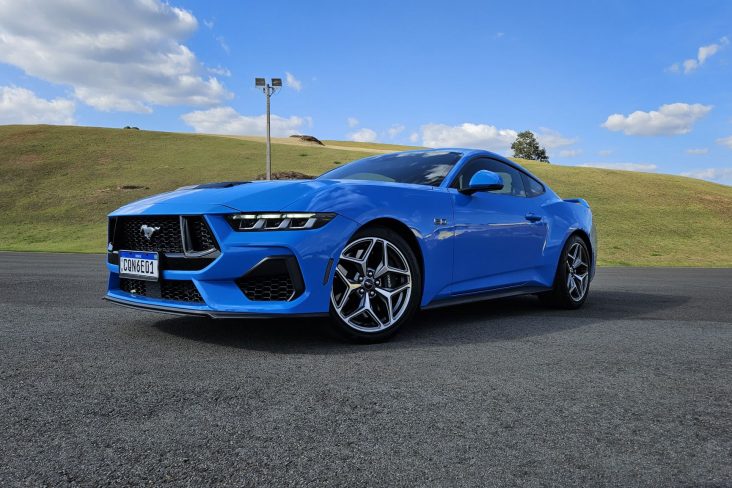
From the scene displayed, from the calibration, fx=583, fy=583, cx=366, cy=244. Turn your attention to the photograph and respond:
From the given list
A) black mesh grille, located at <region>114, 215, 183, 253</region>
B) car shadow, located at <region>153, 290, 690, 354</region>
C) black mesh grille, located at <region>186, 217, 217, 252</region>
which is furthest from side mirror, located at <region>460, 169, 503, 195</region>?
black mesh grille, located at <region>114, 215, 183, 253</region>

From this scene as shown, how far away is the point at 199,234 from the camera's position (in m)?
3.51

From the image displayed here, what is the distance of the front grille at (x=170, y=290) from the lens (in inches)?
138

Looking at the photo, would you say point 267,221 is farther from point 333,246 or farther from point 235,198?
point 333,246

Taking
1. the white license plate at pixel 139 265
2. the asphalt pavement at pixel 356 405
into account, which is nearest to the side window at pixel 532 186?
the asphalt pavement at pixel 356 405

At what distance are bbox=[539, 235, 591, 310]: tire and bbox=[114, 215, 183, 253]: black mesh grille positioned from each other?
3614mm

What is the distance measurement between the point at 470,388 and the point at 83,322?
3.01 meters

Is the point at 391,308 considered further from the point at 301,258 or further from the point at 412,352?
the point at 301,258

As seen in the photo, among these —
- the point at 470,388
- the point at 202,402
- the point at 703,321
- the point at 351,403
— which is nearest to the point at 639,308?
the point at 703,321

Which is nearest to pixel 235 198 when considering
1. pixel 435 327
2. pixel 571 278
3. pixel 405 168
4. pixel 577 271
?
pixel 405 168

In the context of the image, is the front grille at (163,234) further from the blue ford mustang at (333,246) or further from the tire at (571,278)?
the tire at (571,278)

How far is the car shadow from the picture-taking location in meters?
3.69

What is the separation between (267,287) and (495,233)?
2108 millimetres

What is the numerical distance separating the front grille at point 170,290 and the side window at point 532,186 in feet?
10.8

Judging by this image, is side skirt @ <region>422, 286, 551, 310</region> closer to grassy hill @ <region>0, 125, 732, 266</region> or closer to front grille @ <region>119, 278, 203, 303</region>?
front grille @ <region>119, 278, 203, 303</region>
